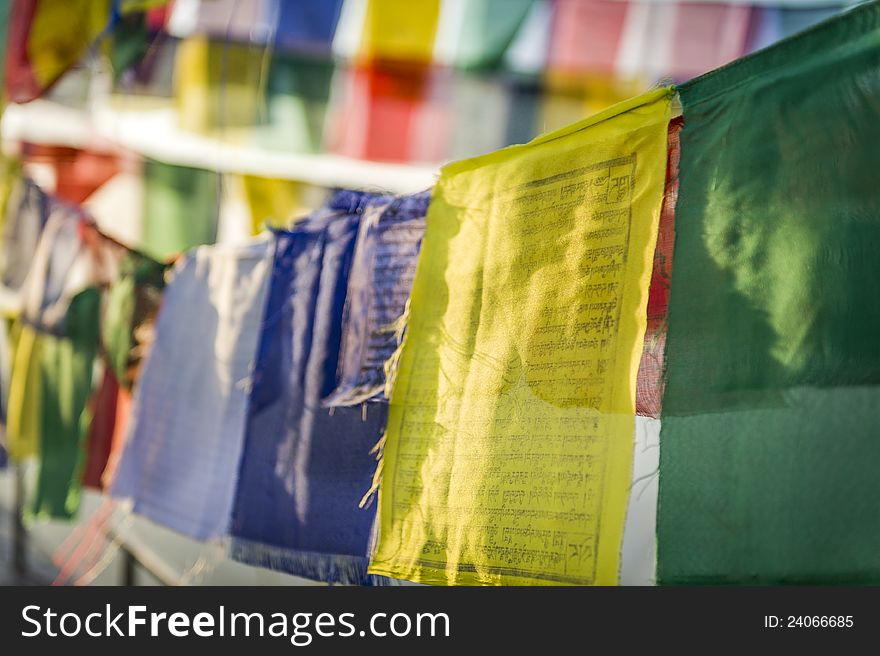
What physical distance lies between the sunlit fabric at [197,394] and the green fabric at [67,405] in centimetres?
85

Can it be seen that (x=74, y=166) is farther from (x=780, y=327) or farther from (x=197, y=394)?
(x=780, y=327)

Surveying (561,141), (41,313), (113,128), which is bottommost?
(561,141)

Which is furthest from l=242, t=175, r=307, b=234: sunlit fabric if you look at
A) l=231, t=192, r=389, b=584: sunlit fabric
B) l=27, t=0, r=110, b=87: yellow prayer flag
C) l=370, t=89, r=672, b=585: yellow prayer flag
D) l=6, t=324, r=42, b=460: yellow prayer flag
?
l=370, t=89, r=672, b=585: yellow prayer flag

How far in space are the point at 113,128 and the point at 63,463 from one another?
5.81ft

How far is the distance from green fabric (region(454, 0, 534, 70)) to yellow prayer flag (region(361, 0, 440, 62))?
0.54 ft

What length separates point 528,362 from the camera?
2.22 m

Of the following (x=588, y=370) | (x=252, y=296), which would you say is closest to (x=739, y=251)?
(x=588, y=370)

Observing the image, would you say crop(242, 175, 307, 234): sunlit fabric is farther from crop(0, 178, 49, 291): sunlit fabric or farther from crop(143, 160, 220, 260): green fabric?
crop(0, 178, 49, 291): sunlit fabric

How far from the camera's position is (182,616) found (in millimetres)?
2291

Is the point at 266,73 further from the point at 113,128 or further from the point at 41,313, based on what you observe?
the point at 41,313

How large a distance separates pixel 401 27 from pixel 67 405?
2622mm

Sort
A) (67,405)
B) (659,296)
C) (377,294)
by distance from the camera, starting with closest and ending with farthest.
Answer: (659,296), (377,294), (67,405)

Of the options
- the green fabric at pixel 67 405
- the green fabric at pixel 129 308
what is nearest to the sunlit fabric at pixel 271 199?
the green fabric at pixel 129 308

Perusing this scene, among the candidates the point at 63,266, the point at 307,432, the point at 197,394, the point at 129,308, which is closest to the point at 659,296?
the point at 307,432
